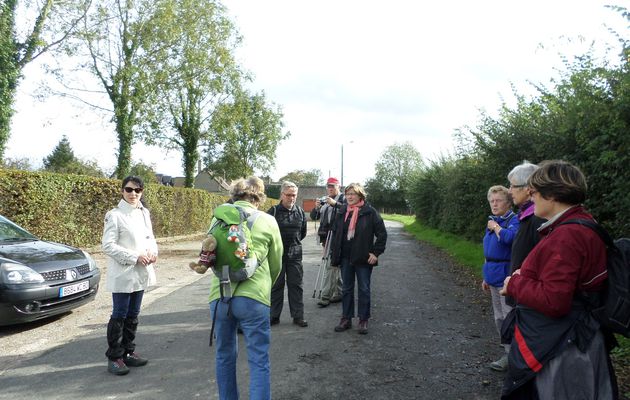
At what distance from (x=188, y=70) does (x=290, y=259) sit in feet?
74.6

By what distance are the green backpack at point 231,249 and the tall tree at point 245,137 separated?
2963cm

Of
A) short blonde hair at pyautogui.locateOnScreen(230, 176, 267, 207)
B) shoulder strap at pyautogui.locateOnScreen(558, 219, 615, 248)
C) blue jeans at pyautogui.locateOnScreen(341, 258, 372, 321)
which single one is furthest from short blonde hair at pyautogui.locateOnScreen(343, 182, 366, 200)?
shoulder strap at pyautogui.locateOnScreen(558, 219, 615, 248)

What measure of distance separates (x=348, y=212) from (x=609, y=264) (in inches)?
160

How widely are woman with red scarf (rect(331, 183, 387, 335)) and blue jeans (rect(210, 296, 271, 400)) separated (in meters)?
2.72

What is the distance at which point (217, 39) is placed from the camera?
93.7ft

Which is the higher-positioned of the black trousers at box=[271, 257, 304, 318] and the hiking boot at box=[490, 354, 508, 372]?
the black trousers at box=[271, 257, 304, 318]

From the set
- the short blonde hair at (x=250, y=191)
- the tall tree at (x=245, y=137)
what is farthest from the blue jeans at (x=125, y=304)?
the tall tree at (x=245, y=137)

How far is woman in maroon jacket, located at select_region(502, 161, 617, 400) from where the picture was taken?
222cm

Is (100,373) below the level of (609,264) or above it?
below

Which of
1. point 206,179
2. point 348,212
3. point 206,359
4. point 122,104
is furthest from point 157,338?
point 206,179

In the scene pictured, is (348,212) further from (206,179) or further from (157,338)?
(206,179)

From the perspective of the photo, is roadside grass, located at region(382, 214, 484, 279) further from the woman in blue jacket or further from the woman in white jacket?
the woman in white jacket

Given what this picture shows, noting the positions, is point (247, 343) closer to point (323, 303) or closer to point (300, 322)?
point (300, 322)

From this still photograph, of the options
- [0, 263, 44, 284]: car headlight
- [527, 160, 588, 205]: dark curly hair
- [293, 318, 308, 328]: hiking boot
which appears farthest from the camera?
[293, 318, 308, 328]: hiking boot
